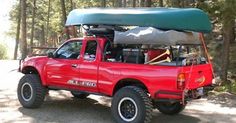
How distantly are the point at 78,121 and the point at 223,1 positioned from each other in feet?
23.2

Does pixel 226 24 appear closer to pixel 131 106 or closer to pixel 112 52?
pixel 112 52

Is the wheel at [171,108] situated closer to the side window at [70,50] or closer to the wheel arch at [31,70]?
the side window at [70,50]

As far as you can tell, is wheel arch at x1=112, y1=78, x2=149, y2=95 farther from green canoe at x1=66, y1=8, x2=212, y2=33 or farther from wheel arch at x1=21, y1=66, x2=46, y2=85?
wheel arch at x1=21, y1=66, x2=46, y2=85

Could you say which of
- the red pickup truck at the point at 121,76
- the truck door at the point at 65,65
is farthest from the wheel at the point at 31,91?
the truck door at the point at 65,65

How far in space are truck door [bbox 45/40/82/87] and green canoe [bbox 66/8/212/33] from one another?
0.76 meters

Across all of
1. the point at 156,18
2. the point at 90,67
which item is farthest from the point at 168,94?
the point at 90,67

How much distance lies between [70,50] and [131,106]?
2615mm

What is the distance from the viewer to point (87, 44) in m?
10.4

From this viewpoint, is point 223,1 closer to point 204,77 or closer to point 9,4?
point 204,77

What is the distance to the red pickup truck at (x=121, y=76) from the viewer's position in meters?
8.71

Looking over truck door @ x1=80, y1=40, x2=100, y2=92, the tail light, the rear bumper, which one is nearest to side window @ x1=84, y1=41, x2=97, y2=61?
truck door @ x1=80, y1=40, x2=100, y2=92

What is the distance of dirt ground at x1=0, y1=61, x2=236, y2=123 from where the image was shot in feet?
32.9

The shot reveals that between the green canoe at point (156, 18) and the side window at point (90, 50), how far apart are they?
0.54 metres

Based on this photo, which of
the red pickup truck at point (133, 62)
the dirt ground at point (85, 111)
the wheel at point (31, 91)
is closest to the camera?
the red pickup truck at point (133, 62)
